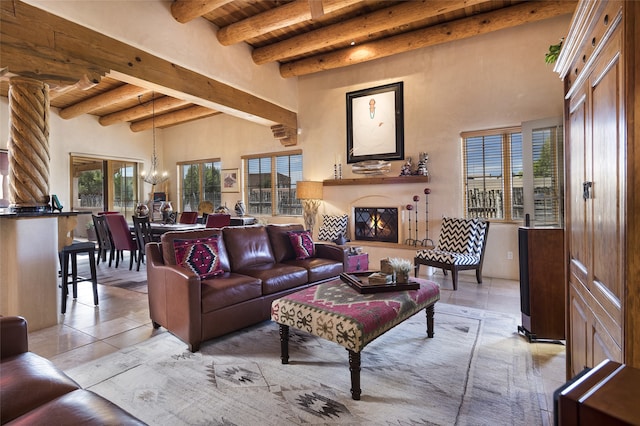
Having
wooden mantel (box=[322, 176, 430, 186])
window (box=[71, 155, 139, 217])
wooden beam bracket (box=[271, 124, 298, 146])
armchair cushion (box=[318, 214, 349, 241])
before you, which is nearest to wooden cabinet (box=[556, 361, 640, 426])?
wooden mantel (box=[322, 176, 430, 186])

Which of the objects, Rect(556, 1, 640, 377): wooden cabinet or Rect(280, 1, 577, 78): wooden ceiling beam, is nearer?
Rect(556, 1, 640, 377): wooden cabinet

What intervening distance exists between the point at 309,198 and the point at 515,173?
3.33 m

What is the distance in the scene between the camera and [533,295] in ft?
8.81

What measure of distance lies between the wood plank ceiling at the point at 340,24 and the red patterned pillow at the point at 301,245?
100 inches

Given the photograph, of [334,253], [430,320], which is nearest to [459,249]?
[334,253]

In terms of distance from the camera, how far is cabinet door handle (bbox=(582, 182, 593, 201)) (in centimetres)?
139

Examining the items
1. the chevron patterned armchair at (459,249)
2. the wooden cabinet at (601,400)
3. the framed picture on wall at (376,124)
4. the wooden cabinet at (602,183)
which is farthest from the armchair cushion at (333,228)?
the wooden cabinet at (601,400)

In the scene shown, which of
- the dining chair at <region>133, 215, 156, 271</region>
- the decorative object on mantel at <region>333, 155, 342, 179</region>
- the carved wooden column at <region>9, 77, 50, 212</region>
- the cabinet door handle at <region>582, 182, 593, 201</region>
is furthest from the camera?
the decorative object on mantel at <region>333, 155, 342, 179</region>

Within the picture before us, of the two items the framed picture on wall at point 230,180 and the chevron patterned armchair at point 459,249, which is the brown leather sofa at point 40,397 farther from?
the framed picture on wall at point 230,180

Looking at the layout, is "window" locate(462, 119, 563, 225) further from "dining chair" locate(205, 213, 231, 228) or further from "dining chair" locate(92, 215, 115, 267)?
"dining chair" locate(92, 215, 115, 267)

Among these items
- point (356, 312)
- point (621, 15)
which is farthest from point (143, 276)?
point (621, 15)

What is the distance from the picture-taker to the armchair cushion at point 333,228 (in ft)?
20.0

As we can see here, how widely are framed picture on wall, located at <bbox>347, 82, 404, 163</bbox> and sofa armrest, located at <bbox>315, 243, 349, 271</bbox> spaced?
7.98ft

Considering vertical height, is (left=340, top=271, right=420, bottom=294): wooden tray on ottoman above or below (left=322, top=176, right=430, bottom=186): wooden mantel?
below
